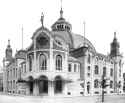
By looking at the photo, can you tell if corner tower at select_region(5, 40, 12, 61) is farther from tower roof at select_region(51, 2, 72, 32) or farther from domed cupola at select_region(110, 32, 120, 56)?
domed cupola at select_region(110, 32, 120, 56)

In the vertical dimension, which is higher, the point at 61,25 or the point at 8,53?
the point at 61,25

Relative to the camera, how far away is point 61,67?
3719 centimetres

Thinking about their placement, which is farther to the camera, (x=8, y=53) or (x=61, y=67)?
(x=8, y=53)

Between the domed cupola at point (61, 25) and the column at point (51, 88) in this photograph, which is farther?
the domed cupola at point (61, 25)

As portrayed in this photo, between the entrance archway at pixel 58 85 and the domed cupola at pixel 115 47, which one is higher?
the domed cupola at pixel 115 47

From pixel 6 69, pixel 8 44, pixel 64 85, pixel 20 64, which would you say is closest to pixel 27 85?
pixel 64 85

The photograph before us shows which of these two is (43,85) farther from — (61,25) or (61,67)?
(61,25)

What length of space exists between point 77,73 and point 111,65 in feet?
56.5

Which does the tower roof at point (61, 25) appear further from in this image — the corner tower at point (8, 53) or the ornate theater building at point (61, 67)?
the corner tower at point (8, 53)

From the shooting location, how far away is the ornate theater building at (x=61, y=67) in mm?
36094

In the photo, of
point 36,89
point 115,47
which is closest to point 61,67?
point 36,89

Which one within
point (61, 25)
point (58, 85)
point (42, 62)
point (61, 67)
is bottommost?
point (58, 85)

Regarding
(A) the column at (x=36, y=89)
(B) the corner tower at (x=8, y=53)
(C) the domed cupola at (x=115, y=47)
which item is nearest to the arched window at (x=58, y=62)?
(A) the column at (x=36, y=89)

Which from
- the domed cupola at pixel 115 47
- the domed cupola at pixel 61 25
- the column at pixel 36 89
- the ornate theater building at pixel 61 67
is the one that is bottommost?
the column at pixel 36 89
